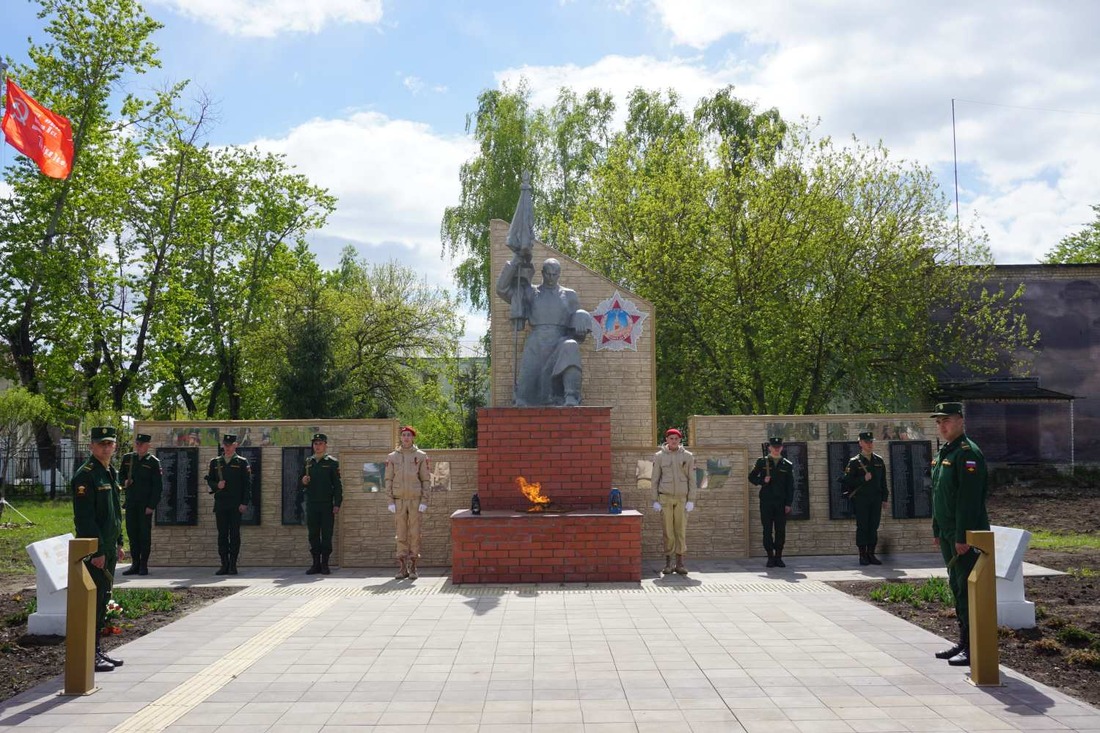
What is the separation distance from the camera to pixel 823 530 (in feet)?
42.7

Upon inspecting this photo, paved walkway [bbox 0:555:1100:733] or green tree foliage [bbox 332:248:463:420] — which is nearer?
paved walkway [bbox 0:555:1100:733]

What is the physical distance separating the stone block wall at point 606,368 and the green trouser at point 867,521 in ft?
10.3

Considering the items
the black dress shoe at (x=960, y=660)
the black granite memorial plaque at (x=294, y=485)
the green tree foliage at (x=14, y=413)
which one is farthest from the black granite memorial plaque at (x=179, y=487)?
the black dress shoe at (x=960, y=660)

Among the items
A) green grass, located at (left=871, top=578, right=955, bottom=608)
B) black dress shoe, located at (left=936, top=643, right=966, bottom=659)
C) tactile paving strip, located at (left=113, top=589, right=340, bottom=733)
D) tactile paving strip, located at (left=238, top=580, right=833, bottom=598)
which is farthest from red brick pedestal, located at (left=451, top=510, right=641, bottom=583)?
black dress shoe, located at (left=936, top=643, right=966, bottom=659)

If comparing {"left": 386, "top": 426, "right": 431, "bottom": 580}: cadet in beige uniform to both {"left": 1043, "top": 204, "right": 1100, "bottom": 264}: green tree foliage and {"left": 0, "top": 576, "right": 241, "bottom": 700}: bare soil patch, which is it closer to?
{"left": 0, "top": 576, "right": 241, "bottom": 700}: bare soil patch

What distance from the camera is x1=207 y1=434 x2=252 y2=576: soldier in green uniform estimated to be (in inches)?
472

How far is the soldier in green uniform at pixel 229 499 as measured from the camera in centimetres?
1200

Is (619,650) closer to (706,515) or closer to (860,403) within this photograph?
(706,515)

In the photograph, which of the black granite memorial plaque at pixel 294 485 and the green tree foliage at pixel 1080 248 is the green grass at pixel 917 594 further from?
the green tree foliage at pixel 1080 248

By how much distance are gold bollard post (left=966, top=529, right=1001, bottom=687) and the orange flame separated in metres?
5.63

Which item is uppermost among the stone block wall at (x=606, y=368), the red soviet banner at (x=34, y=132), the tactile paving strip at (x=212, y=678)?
the red soviet banner at (x=34, y=132)

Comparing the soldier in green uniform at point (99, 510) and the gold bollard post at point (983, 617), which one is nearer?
the gold bollard post at point (983, 617)

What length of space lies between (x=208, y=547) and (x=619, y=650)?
784 centimetres

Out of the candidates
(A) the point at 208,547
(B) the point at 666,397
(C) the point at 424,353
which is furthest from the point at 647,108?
(A) the point at 208,547
